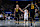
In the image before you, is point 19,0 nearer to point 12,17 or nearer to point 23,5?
point 23,5

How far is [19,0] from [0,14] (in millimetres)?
2024

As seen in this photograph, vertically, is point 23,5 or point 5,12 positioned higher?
point 23,5

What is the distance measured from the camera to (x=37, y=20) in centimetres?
752

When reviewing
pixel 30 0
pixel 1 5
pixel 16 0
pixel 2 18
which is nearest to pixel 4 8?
pixel 1 5

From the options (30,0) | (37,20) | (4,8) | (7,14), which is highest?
(30,0)

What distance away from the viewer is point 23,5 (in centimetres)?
802

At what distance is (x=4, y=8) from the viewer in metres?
8.07

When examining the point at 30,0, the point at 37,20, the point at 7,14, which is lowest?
the point at 37,20

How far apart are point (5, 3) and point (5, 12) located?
79 cm

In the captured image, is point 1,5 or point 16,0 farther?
point 1,5

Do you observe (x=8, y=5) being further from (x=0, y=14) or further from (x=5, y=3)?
(x=0, y=14)

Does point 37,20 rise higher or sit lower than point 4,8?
lower

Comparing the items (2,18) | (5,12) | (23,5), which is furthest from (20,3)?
(2,18)

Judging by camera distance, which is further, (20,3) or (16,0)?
(20,3)
